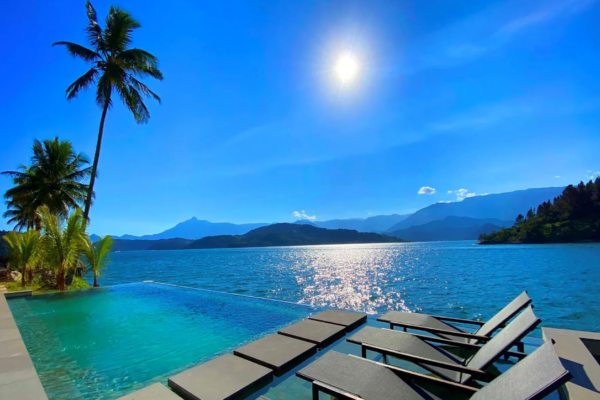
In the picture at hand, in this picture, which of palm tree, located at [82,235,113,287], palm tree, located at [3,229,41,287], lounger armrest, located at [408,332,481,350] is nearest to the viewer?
lounger armrest, located at [408,332,481,350]

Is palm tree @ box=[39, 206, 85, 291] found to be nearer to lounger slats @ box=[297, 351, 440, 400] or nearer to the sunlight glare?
lounger slats @ box=[297, 351, 440, 400]

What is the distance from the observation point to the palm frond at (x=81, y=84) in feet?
37.6

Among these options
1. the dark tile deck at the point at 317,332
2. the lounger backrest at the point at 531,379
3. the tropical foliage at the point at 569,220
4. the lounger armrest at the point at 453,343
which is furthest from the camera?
the tropical foliage at the point at 569,220

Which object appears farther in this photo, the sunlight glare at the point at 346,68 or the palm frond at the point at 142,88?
the palm frond at the point at 142,88

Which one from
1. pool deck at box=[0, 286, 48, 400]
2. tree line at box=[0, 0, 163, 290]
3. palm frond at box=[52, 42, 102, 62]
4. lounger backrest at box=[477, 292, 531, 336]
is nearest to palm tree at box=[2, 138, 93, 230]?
tree line at box=[0, 0, 163, 290]

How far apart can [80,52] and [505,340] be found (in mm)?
16048

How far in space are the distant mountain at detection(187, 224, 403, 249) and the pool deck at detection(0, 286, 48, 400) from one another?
3765 inches

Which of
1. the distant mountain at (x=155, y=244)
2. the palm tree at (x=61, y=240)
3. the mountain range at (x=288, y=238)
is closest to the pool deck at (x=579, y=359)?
the palm tree at (x=61, y=240)

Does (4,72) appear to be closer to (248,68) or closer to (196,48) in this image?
(196,48)

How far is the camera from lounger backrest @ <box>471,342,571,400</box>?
1323 mm

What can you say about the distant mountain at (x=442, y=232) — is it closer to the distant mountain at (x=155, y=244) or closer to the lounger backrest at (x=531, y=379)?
the distant mountain at (x=155, y=244)

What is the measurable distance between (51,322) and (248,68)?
1033 cm

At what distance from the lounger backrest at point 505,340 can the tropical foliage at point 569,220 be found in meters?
72.9

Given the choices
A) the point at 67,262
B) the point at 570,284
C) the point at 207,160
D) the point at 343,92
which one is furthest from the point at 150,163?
the point at 570,284
